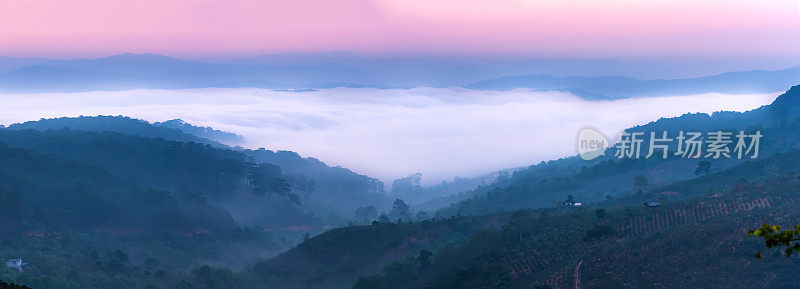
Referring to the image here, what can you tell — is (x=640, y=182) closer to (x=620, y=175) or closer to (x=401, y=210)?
(x=620, y=175)

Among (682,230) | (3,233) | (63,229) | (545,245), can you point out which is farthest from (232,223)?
(682,230)

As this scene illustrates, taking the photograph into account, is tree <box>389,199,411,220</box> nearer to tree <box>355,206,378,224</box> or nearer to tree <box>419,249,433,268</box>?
tree <box>355,206,378,224</box>

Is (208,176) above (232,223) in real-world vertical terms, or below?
above

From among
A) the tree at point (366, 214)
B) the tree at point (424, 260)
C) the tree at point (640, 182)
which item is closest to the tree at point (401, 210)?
Answer: the tree at point (366, 214)

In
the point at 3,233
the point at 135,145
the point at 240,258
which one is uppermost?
the point at 135,145

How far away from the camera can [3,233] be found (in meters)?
77.4

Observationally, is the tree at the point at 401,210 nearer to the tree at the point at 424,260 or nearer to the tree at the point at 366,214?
the tree at the point at 366,214

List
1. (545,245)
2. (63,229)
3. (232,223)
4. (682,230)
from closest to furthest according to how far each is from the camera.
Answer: (682,230)
(545,245)
(63,229)
(232,223)

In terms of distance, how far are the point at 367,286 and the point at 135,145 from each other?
290 ft

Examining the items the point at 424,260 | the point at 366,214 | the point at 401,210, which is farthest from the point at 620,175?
the point at 424,260

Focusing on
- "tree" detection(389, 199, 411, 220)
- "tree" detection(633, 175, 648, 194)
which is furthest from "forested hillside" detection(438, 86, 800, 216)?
"tree" detection(389, 199, 411, 220)

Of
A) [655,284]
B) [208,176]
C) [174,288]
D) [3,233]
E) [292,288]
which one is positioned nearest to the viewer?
[655,284]

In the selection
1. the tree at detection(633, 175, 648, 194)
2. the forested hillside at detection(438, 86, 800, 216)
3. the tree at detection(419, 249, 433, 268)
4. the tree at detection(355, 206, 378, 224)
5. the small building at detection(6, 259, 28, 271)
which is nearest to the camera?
the tree at detection(419, 249, 433, 268)

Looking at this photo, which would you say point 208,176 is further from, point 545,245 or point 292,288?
point 545,245
